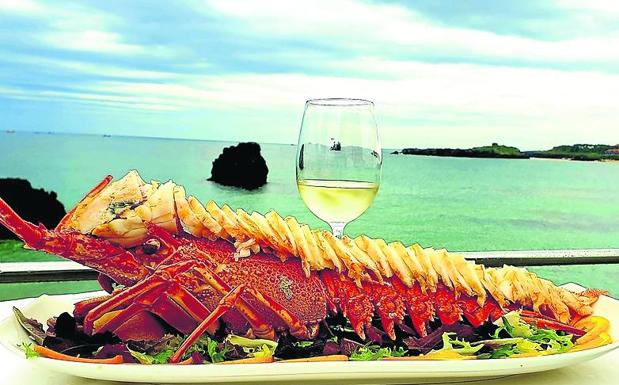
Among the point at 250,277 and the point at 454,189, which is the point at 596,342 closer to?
the point at 250,277

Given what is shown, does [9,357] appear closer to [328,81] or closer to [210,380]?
[210,380]

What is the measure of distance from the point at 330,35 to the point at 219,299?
10.9 metres

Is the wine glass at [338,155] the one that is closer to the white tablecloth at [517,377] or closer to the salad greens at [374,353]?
the salad greens at [374,353]

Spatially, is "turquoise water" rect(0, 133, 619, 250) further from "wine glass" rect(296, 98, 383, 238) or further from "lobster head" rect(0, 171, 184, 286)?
"lobster head" rect(0, 171, 184, 286)

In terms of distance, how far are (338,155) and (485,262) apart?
1027 mm

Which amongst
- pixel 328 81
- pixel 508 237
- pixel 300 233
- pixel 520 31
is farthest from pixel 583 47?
pixel 300 233

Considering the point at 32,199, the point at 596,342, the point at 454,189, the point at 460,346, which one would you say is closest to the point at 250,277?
the point at 460,346

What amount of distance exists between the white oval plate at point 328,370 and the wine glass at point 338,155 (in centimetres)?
46

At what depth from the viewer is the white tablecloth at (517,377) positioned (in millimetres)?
1129

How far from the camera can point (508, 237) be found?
44.5ft

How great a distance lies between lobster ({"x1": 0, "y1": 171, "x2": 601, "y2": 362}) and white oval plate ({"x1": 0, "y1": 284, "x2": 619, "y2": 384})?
0.09 meters

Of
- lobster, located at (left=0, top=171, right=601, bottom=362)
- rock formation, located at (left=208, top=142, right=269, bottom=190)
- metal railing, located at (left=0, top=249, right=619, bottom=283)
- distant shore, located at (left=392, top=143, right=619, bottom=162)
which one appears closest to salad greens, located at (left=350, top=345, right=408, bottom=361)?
lobster, located at (left=0, top=171, right=601, bottom=362)

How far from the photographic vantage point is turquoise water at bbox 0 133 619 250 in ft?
40.2

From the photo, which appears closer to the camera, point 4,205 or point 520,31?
point 4,205
